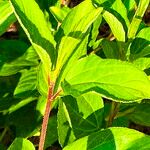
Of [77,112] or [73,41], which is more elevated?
[73,41]

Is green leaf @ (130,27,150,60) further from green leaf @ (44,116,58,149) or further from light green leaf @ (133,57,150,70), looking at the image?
green leaf @ (44,116,58,149)

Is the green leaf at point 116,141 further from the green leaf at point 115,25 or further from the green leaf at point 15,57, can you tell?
the green leaf at point 15,57

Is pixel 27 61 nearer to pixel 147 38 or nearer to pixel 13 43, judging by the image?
pixel 13 43

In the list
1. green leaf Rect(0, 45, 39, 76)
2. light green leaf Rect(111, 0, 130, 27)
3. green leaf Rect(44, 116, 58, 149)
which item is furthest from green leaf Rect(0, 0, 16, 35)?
green leaf Rect(44, 116, 58, 149)

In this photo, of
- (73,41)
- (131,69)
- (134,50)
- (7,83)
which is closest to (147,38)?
(134,50)

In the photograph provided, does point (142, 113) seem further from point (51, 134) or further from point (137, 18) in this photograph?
point (137, 18)

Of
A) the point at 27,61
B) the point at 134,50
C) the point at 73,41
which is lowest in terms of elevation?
the point at 27,61

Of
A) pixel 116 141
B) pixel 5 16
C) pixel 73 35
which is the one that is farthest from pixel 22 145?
pixel 5 16
